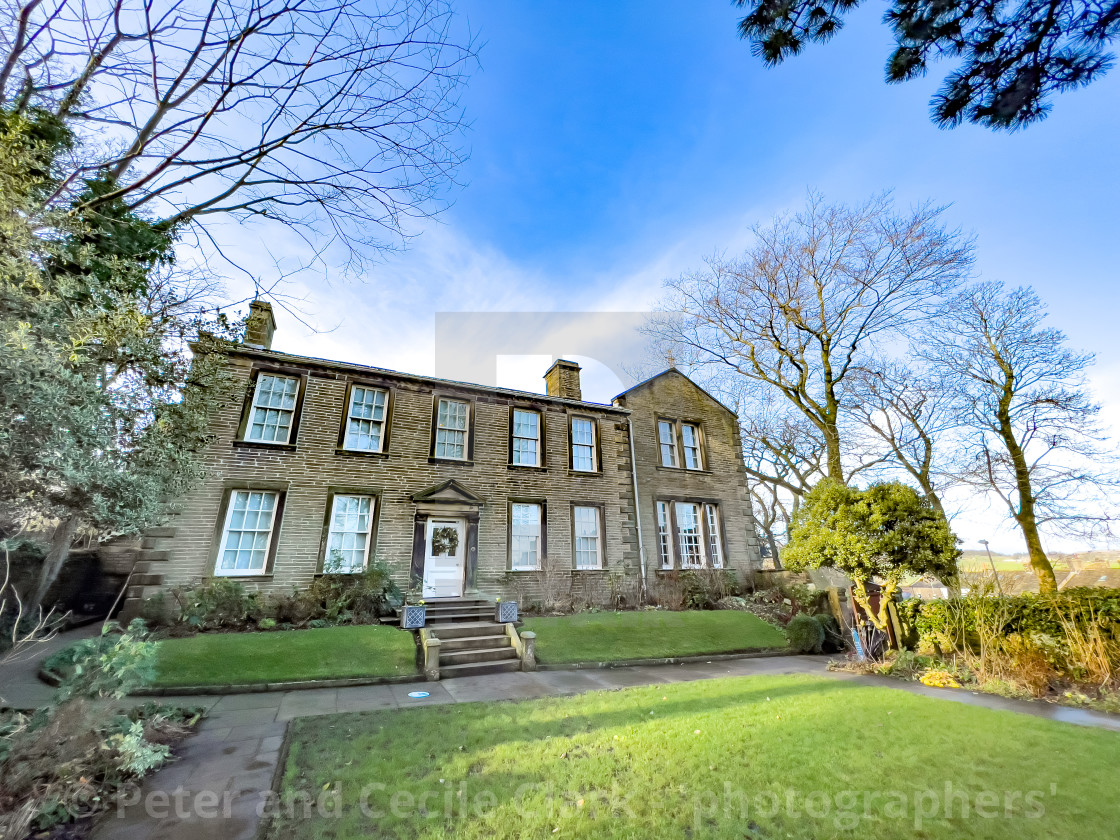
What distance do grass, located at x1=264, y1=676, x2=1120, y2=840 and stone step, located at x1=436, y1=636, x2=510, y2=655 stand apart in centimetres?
361

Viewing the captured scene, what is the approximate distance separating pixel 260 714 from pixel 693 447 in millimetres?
15982

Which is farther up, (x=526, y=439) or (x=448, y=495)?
(x=526, y=439)

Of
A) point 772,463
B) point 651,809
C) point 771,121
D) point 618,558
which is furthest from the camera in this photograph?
point 772,463

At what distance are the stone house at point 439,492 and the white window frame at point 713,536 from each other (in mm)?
46

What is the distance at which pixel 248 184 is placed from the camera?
202 inches

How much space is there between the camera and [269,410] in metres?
12.2

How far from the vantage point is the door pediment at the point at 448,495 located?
12.8m

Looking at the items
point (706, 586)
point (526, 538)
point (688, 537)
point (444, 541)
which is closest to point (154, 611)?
point (444, 541)

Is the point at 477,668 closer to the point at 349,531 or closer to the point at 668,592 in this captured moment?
the point at 349,531

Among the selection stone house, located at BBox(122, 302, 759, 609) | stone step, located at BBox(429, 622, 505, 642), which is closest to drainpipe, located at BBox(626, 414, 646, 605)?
stone house, located at BBox(122, 302, 759, 609)

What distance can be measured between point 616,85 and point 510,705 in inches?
338

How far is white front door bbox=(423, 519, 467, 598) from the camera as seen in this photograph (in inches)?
494

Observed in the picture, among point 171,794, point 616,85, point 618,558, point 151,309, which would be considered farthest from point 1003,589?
point 151,309

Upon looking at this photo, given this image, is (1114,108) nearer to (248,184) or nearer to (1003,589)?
(248,184)
